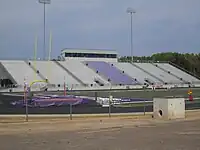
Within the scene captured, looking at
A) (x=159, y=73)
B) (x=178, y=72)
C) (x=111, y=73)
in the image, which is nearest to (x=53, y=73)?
(x=111, y=73)

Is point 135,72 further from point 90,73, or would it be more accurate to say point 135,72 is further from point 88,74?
point 88,74

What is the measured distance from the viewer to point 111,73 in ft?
269

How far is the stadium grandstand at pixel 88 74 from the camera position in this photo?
69.9 metres

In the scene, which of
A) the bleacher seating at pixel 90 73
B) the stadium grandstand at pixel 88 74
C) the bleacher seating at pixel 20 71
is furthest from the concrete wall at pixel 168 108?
the bleacher seating at pixel 20 71

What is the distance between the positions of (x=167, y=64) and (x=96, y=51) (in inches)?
749

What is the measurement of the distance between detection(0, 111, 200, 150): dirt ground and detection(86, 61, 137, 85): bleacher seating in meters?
57.3

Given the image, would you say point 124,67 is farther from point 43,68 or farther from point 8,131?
point 8,131

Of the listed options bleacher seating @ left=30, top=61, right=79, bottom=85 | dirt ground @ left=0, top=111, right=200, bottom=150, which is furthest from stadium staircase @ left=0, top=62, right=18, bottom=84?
dirt ground @ left=0, top=111, right=200, bottom=150

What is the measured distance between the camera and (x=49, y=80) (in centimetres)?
7100

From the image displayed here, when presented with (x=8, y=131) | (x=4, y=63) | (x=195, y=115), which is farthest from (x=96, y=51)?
(x=8, y=131)

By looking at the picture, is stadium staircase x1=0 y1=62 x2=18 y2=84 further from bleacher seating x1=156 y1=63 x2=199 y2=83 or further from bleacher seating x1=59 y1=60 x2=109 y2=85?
bleacher seating x1=156 y1=63 x2=199 y2=83

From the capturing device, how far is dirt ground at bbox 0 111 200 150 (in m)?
11.6

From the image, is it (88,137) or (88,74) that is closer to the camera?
(88,137)

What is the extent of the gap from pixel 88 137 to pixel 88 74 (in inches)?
2552
